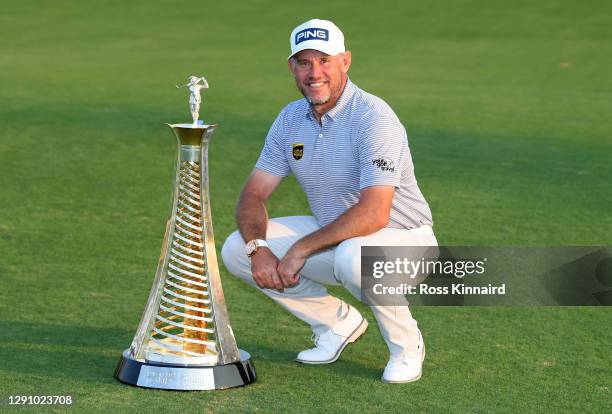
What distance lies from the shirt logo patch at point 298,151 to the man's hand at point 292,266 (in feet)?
1.39

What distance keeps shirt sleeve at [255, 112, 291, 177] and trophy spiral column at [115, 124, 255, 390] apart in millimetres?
540

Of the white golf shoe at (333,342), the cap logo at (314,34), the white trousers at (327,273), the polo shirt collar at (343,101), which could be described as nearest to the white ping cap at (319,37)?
the cap logo at (314,34)

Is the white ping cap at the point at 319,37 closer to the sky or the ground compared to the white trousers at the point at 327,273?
closer to the sky

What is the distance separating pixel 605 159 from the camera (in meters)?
10.2

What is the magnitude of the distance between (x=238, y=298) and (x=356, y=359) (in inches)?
43.0

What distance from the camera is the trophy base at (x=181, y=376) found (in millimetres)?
4715

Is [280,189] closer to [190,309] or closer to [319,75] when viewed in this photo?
[319,75]

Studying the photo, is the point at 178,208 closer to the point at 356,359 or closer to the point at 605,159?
the point at 356,359

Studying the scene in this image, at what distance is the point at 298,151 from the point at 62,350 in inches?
50.7

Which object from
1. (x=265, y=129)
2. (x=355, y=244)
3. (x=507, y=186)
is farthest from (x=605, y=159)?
(x=355, y=244)

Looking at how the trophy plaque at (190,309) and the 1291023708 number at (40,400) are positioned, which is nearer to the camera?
the 1291023708 number at (40,400)

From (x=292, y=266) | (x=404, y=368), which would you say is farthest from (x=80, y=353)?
(x=404, y=368)

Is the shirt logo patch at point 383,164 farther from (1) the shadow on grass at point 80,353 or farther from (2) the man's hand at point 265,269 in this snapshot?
(1) the shadow on grass at point 80,353

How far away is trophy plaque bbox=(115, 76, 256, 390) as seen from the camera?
4734mm
